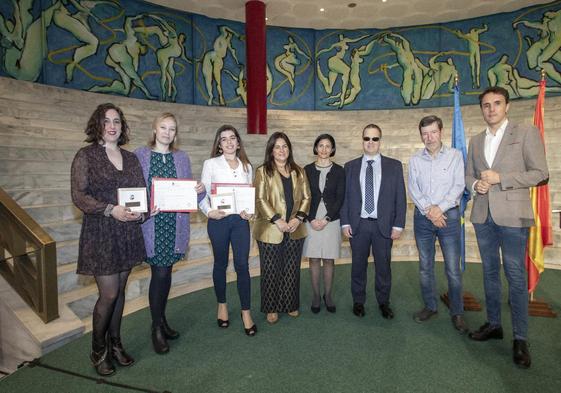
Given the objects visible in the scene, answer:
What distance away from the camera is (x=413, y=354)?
2.55m

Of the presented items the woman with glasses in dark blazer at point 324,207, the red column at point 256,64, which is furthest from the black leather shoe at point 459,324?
the red column at point 256,64

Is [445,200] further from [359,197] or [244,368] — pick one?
[244,368]

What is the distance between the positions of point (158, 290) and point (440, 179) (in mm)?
2578

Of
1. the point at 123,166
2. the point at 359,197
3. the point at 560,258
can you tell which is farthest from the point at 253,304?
the point at 560,258

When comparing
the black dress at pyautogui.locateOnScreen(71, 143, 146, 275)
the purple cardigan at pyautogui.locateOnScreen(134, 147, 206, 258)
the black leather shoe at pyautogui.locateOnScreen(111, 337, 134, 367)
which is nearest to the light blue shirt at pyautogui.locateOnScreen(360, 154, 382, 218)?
the purple cardigan at pyautogui.locateOnScreen(134, 147, 206, 258)

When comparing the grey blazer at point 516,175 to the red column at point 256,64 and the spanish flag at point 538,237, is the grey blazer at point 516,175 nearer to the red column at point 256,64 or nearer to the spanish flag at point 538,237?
the spanish flag at point 538,237

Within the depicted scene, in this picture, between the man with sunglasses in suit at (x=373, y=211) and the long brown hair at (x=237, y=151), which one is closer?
the long brown hair at (x=237, y=151)

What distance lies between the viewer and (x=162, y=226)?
2500mm

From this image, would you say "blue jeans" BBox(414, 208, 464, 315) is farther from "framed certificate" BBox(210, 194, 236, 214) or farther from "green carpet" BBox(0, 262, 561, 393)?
"framed certificate" BBox(210, 194, 236, 214)

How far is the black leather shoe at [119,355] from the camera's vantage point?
93.7 inches

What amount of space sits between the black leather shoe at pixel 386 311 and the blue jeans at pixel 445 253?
1.17 feet

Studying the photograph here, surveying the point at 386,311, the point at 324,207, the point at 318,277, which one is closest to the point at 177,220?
the point at 324,207

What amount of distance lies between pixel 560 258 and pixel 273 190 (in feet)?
15.6

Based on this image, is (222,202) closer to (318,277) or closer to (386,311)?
(318,277)
